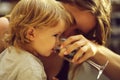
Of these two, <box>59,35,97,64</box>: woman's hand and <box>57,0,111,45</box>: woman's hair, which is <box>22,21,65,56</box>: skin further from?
<box>57,0,111,45</box>: woman's hair

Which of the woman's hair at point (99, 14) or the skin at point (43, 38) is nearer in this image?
the skin at point (43, 38)

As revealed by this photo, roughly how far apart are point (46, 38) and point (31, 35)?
61 mm

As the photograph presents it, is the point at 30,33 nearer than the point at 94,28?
Yes

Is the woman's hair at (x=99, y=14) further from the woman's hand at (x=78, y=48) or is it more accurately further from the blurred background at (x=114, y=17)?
the blurred background at (x=114, y=17)

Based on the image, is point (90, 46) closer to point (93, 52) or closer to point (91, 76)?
point (93, 52)

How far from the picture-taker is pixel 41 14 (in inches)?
52.1

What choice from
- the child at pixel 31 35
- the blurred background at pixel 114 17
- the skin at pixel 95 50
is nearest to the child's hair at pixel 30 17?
the child at pixel 31 35

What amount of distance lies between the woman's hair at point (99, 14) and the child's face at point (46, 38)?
0.87ft

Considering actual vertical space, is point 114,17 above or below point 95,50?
below

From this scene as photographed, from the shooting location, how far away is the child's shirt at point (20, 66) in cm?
123

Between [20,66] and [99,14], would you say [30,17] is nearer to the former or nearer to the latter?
[20,66]

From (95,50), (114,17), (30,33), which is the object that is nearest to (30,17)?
(30,33)

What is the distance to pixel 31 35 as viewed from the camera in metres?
1.33

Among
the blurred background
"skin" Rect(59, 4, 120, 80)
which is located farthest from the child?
the blurred background
